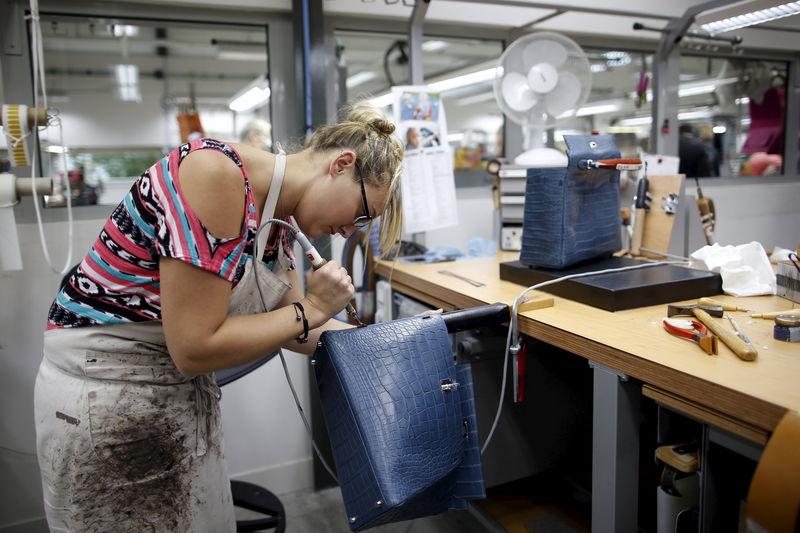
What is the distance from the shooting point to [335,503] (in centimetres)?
217


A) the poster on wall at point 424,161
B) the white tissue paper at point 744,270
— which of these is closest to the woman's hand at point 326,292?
the white tissue paper at point 744,270

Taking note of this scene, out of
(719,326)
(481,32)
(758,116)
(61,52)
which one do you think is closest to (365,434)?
(719,326)

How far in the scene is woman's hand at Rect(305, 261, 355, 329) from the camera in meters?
0.97

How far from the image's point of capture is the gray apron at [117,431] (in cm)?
96

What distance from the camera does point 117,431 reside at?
0.97 metres

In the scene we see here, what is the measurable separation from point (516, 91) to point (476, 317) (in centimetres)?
116

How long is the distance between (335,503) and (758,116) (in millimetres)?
3146

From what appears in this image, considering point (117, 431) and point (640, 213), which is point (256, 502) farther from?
point (640, 213)

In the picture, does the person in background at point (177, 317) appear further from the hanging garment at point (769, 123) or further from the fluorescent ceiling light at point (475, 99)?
the fluorescent ceiling light at point (475, 99)

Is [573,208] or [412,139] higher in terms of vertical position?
[412,139]

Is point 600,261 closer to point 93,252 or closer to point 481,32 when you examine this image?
point 93,252

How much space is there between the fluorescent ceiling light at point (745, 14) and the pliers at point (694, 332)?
141cm

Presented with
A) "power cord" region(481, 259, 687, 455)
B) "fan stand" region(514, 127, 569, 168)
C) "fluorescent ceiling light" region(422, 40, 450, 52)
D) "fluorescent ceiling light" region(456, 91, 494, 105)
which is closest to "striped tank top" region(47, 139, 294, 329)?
"power cord" region(481, 259, 687, 455)

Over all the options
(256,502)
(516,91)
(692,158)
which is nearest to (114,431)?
(256,502)
